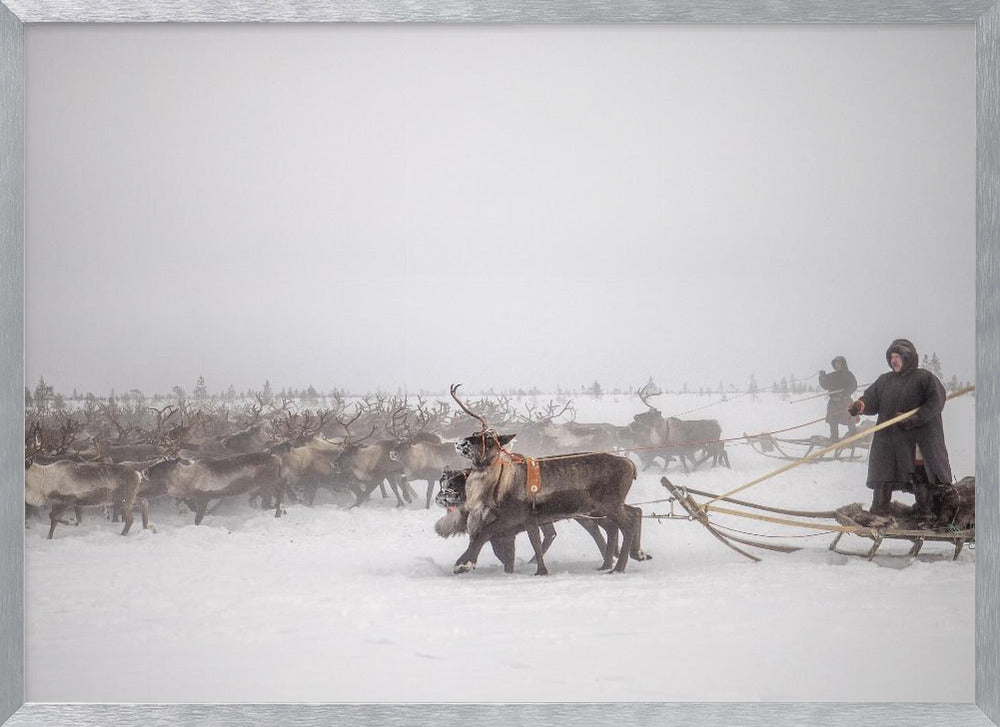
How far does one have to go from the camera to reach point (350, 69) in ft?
8.35

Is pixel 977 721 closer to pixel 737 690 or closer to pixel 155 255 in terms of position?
pixel 737 690

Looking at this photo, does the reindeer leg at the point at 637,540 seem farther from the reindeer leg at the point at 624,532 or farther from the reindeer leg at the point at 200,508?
the reindeer leg at the point at 200,508

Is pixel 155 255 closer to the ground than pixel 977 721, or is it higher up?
higher up

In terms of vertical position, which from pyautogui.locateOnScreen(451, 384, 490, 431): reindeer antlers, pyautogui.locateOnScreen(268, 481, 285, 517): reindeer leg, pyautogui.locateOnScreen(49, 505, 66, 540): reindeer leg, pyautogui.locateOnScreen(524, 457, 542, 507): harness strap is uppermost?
pyautogui.locateOnScreen(451, 384, 490, 431): reindeer antlers

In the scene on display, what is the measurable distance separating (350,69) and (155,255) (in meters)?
0.76

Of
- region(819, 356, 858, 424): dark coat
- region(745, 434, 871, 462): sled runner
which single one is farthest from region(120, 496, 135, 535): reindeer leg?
region(819, 356, 858, 424): dark coat

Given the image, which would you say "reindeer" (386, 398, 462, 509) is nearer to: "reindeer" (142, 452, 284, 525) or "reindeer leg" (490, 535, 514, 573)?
"reindeer leg" (490, 535, 514, 573)

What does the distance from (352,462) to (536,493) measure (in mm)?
526

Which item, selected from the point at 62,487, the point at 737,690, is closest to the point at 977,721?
the point at 737,690

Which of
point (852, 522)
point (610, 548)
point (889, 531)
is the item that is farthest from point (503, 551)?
point (889, 531)

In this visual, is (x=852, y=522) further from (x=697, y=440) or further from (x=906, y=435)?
(x=697, y=440)

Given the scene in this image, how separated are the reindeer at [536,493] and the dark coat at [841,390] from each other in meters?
0.58

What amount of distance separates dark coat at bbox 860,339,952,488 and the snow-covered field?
0.04 metres

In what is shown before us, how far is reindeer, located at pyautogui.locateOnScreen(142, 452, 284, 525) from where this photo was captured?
100 inches
